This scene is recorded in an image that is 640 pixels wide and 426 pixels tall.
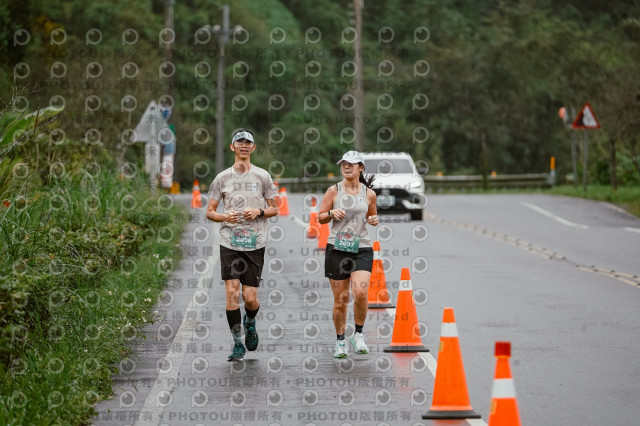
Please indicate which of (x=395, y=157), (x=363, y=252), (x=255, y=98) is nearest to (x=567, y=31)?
(x=255, y=98)

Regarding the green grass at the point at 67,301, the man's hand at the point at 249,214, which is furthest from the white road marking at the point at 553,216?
the man's hand at the point at 249,214

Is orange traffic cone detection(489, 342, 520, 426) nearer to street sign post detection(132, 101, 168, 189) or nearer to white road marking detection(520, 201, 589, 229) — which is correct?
street sign post detection(132, 101, 168, 189)

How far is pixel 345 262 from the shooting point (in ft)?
37.2

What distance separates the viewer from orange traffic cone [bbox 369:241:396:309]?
1471 centimetres

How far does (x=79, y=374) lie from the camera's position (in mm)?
9742

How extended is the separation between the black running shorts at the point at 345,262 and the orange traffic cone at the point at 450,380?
8.37 ft

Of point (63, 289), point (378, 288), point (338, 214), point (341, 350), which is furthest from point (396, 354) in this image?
point (378, 288)

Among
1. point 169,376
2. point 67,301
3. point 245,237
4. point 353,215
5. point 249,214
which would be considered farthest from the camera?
point 67,301

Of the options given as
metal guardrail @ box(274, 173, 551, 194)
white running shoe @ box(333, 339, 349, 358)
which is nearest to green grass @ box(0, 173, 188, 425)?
white running shoe @ box(333, 339, 349, 358)

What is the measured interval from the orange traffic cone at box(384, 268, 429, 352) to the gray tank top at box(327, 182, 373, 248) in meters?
0.51

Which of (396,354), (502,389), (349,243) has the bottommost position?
(396,354)

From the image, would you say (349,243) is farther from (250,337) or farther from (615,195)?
(615,195)

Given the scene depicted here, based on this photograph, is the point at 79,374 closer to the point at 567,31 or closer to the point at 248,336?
the point at 248,336

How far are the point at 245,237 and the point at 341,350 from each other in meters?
1.33
